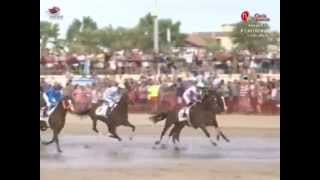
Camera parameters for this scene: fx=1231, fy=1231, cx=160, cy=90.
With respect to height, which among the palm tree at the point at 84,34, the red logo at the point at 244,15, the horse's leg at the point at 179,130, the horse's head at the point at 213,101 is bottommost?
the horse's leg at the point at 179,130

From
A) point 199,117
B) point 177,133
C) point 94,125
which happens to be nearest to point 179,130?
point 177,133

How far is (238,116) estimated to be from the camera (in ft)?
38.4

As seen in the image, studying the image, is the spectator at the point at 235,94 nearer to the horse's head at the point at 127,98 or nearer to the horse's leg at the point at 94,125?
the horse's head at the point at 127,98

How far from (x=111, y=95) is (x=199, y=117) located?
34.1 inches

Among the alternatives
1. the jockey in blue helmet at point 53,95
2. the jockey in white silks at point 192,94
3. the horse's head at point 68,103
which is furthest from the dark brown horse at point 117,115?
the jockey in white silks at point 192,94

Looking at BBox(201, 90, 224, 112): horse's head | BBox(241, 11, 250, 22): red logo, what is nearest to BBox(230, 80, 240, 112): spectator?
BBox(201, 90, 224, 112): horse's head

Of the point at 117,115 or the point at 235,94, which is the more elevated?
the point at 235,94

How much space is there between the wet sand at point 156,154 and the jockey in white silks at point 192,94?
9.8 inches

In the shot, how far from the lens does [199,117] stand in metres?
11.8

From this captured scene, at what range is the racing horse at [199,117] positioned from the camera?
11.7 metres

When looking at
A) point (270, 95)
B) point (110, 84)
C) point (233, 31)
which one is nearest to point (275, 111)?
point (270, 95)

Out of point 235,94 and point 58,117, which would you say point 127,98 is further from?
A: point 235,94
